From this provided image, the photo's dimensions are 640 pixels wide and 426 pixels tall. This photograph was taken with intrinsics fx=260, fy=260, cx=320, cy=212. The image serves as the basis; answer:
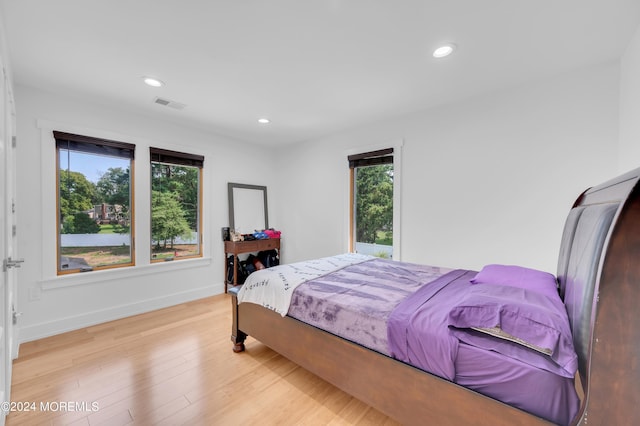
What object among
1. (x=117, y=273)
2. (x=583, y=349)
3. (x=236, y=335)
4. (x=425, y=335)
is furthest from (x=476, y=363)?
(x=117, y=273)

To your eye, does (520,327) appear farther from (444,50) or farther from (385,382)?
(444,50)

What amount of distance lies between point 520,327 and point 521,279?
0.64 meters

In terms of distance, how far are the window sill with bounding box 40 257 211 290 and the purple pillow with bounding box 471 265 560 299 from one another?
3.56 m

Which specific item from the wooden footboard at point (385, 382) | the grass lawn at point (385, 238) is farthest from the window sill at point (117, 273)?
the grass lawn at point (385, 238)

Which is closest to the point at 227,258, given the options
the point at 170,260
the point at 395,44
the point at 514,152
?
the point at 170,260

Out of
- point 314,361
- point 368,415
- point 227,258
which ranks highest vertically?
point 227,258

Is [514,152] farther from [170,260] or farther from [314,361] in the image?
[170,260]

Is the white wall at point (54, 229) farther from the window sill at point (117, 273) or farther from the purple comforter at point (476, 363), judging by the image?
the purple comforter at point (476, 363)

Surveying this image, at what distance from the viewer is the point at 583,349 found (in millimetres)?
994

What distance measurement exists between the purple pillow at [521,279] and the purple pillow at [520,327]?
14 cm

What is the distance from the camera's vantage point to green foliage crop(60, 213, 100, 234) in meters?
2.88

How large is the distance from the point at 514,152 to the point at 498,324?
2.08 metres

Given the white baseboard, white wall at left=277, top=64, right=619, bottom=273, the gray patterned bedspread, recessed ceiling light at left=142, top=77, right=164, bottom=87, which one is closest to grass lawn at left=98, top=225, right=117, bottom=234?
the white baseboard

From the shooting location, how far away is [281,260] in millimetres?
4898
